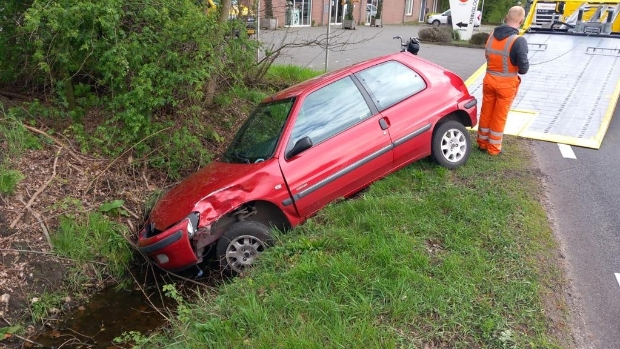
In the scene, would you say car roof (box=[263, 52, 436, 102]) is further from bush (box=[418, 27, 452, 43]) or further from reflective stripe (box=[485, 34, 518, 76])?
bush (box=[418, 27, 452, 43])

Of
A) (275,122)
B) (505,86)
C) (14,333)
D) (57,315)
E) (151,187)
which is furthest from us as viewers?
(151,187)

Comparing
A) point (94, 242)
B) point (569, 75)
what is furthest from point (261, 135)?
point (569, 75)

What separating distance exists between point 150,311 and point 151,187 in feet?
7.33

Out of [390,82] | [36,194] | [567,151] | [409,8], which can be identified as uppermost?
[390,82]

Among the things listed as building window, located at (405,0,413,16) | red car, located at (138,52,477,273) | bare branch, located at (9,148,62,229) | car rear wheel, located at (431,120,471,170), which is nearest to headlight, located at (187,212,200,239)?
red car, located at (138,52,477,273)

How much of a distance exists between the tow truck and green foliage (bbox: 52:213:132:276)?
5.69 meters

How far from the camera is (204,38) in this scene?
6.57m

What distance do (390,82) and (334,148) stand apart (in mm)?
1173

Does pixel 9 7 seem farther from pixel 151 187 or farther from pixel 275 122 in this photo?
pixel 275 122

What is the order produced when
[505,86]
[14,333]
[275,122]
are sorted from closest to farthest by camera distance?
[14,333] < [275,122] < [505,86]

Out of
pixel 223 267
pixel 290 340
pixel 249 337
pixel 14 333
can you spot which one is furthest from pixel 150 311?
pixel 290 340

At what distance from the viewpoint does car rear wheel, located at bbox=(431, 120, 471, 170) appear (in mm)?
5680

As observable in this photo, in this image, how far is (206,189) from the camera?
15.9ft

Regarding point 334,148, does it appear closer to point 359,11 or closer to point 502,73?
point 502,73
